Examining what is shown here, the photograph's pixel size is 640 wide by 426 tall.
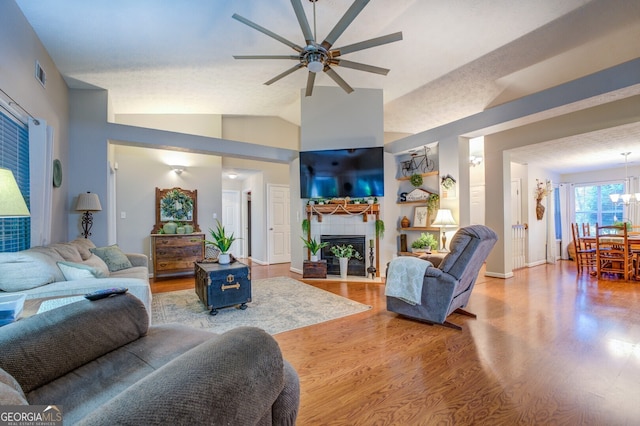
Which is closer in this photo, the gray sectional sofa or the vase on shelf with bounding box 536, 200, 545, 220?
the gray sectional sofa

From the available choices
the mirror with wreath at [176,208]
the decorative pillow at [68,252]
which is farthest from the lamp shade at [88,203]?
the mirror with wreath at [176,208]

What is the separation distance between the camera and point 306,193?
17.5 ft

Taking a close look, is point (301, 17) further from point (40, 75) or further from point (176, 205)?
point (176, 205)

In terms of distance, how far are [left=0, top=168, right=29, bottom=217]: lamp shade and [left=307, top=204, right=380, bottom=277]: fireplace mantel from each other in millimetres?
4107

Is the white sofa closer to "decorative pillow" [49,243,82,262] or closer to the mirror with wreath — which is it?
"decorative pillow" [49,243,82,262]

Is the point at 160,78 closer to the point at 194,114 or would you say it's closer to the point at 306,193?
the point at 194,114

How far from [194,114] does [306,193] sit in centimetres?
273

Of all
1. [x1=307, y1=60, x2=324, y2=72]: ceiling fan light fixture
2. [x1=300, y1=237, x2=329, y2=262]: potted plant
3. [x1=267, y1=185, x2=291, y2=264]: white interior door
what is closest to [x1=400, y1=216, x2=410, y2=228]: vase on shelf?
[x1=300, y1=237, x2=329, y2=262]: potted plant

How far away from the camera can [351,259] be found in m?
5.26

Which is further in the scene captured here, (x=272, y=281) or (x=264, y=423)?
(x=272, y=281)

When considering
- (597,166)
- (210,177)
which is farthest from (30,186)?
(597,166)

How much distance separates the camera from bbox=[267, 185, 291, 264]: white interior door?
688 centimetres

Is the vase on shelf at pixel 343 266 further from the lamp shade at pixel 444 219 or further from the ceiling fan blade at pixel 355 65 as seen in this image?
the ceiling fan blade at pixel 355 65

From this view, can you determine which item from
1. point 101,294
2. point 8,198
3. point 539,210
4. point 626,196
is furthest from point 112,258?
point 626,196
